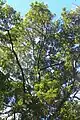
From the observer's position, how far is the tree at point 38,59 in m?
25.2

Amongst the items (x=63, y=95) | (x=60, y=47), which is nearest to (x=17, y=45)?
(x=60, y=47)

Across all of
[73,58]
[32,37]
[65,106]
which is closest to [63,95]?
[65,106]

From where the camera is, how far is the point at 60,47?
29031 mm

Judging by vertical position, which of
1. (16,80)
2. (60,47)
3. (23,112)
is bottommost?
(23,112)

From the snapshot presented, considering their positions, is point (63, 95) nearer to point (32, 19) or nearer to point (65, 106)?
point (65, 106)

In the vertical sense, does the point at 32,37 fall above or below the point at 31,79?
above

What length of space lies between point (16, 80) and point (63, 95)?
358 cm

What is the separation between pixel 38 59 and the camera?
2980 cm

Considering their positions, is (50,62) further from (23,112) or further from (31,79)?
(23,112)

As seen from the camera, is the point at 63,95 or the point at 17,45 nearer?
the point at 63,95

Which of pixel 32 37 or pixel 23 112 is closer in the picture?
pixel 23 112

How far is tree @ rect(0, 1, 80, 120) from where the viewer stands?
25203 mm

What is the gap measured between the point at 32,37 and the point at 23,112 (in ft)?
20.9

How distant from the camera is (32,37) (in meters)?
29.4
